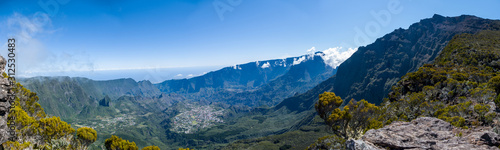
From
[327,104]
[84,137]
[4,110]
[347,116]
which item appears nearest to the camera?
[4,110]

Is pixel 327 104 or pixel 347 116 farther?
pixel 327 104

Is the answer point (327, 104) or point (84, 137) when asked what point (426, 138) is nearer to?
point (327, 104)

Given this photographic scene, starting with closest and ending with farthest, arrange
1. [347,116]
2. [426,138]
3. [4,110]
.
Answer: [426,138] < [4,110] < [347,116]

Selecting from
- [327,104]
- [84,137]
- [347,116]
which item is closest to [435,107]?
[347,116]

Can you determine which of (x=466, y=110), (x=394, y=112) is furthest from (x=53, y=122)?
(x=466, y=110)

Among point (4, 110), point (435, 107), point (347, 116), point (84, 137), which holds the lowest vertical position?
point (84, 137)

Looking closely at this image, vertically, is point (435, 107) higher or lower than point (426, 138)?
higher

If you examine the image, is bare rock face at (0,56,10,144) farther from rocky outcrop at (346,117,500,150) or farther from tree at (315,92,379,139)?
tree at (315,92,379,139)

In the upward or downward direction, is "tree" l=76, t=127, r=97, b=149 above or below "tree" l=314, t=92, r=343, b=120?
below

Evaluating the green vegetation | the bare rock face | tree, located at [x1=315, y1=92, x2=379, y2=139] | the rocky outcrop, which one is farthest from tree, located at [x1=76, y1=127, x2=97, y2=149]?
the rocky outcrop
